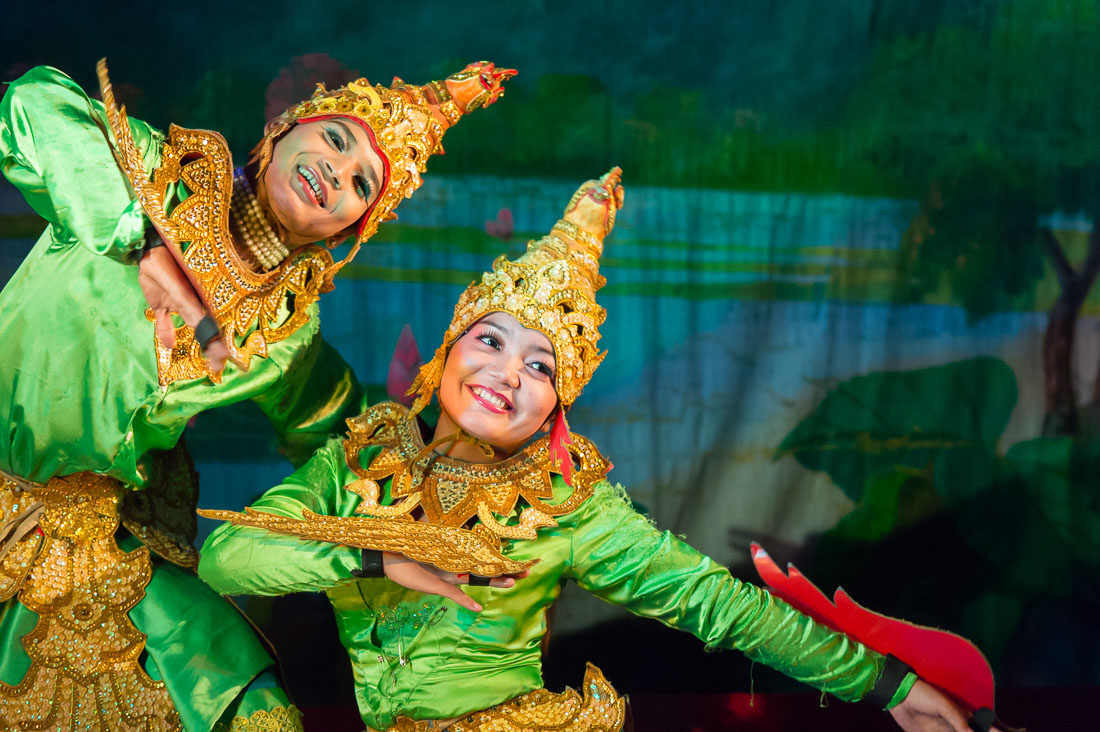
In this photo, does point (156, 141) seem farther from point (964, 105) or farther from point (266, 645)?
point (964, 105)

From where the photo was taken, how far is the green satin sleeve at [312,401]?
8.54ft

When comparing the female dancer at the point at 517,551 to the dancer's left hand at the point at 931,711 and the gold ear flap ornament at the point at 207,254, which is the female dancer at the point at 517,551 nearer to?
the dancer's left hand at the point at 931,711

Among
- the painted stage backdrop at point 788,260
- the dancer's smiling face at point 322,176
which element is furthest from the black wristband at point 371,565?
the painted stage backdrop at point 788,260

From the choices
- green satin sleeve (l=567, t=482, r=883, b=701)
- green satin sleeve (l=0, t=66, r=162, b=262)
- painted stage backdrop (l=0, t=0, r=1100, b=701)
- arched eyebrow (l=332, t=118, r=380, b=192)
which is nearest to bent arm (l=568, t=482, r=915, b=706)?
green satin sleeve (l=567, t=482, r=883, b=701)

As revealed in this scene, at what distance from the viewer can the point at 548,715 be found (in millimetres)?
2268

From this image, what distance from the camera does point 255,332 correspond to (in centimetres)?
231

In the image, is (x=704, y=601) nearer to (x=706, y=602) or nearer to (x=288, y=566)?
(x=706, y=602)

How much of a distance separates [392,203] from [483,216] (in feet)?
3.57

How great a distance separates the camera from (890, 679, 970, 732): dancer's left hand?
2346 millimetres

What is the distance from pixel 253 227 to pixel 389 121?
38cm

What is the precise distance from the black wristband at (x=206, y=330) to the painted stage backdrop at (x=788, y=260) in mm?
1238

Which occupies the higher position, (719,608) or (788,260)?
(788,260)

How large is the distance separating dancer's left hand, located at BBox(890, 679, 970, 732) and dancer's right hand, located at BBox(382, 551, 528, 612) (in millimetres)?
954

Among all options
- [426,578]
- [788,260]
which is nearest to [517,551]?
[426,578]
